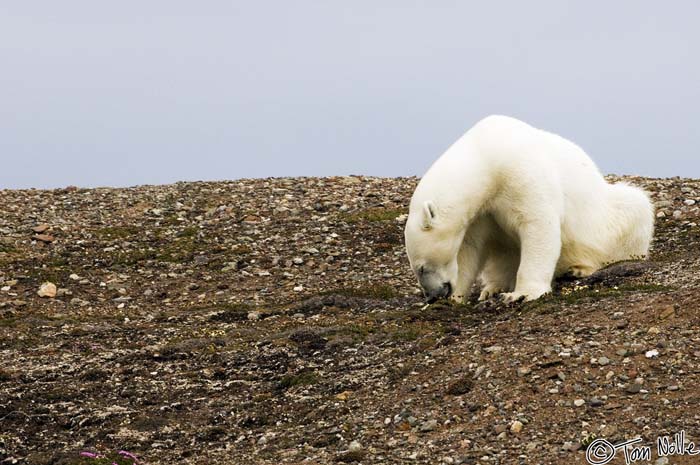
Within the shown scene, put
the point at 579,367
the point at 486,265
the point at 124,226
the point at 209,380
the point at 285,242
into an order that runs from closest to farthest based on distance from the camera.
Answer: the point at 579,367 < the point at 209,380 < the point at 486,265 < the point at 285,242 < the point at 124,226

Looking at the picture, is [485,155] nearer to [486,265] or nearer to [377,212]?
[486,265]

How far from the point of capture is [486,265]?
12.0m

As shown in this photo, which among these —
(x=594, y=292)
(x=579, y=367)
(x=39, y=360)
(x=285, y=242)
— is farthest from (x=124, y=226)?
(x=579, y=367)

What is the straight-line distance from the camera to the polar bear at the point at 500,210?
10742 mm

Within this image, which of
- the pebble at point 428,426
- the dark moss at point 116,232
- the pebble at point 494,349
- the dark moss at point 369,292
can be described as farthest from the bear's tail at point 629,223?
the dark moss at point 116,232

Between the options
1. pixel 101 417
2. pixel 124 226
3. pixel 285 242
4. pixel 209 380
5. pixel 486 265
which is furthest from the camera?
pixel 124 226

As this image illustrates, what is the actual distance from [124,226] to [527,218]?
842cm

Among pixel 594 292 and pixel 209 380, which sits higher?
pixel 594 292

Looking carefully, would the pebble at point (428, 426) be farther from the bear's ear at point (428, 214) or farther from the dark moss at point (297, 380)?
the bear's ear at point (428, 214)

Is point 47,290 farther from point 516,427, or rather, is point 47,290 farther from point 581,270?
point 516,427

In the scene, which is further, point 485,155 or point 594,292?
point 485,155

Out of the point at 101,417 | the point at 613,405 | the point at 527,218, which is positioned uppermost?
the point at 527,218

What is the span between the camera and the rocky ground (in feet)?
23.4

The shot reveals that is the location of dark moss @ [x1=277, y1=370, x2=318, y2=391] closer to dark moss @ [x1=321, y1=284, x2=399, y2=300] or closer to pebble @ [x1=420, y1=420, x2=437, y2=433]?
pebble @ [x1=420, y1=420, x2=437, y2=433]
